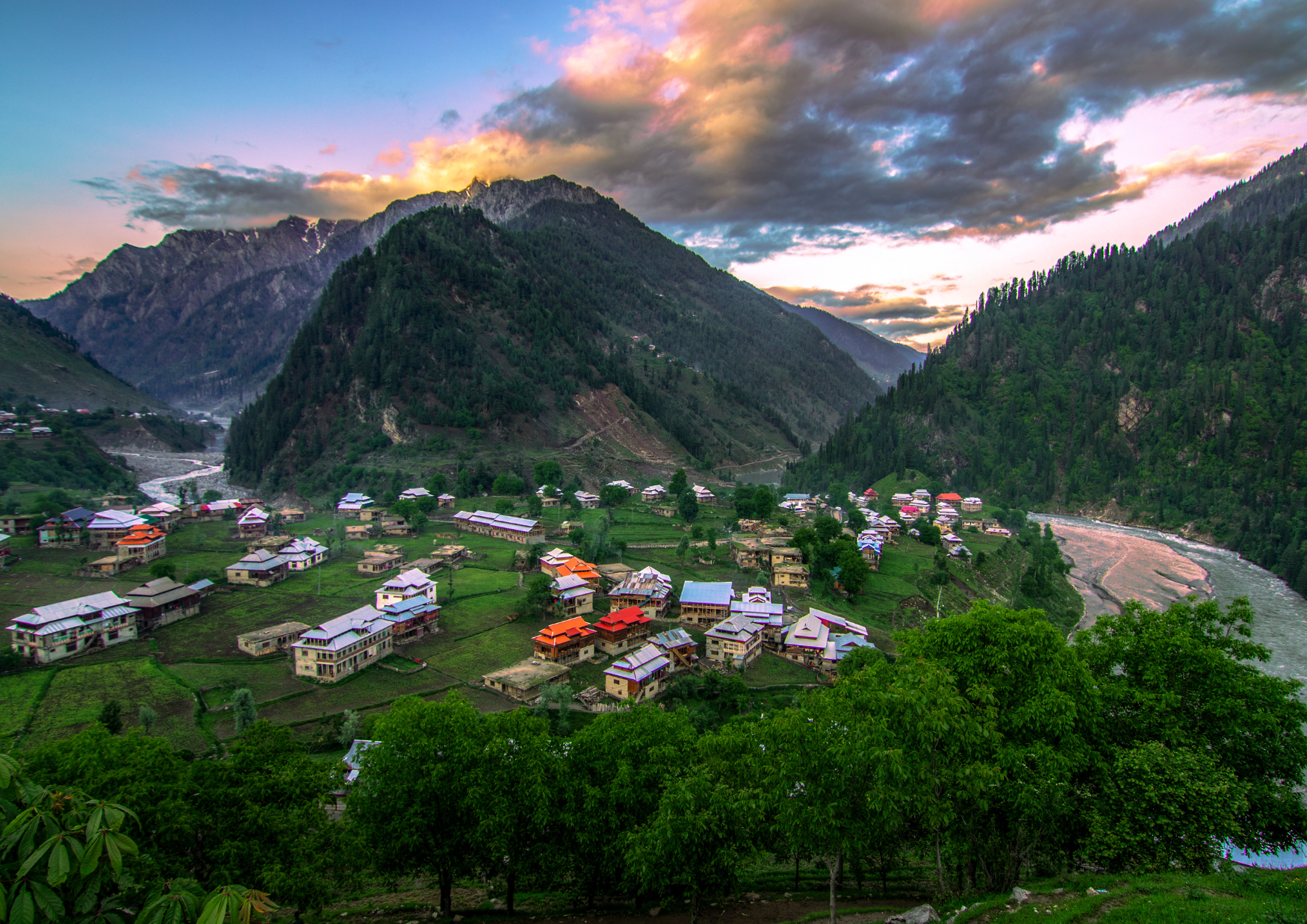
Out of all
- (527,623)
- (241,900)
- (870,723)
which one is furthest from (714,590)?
(241,900)

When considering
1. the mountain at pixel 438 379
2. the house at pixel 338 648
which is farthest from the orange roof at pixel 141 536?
the mountain at pixel 438 379

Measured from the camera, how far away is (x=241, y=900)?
319 inches

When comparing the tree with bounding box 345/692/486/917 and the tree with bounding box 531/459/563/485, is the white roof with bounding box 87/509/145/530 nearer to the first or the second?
the tree with bounding box 531/459/563/485

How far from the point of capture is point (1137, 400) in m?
142

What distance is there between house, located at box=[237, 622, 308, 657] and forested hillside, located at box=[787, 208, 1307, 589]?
112 meters

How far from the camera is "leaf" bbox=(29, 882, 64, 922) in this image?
25.2ft

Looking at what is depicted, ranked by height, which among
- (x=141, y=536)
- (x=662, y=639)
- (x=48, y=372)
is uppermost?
(x=48, y=372)

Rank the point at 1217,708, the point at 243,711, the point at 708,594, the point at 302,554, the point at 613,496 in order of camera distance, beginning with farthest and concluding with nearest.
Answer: the point at 613,496 → the point at 302,554 → the point at 708,594 → the point at 243,711 → the point at 1217,708

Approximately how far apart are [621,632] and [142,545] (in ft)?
156

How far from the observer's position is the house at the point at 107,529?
206 ft

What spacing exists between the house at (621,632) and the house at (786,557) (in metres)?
19.8

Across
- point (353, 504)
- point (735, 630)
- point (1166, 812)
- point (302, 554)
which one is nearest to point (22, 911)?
point (1166, 812)

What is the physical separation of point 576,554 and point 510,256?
484ft

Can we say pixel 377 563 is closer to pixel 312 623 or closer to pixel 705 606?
pixel 312 623
